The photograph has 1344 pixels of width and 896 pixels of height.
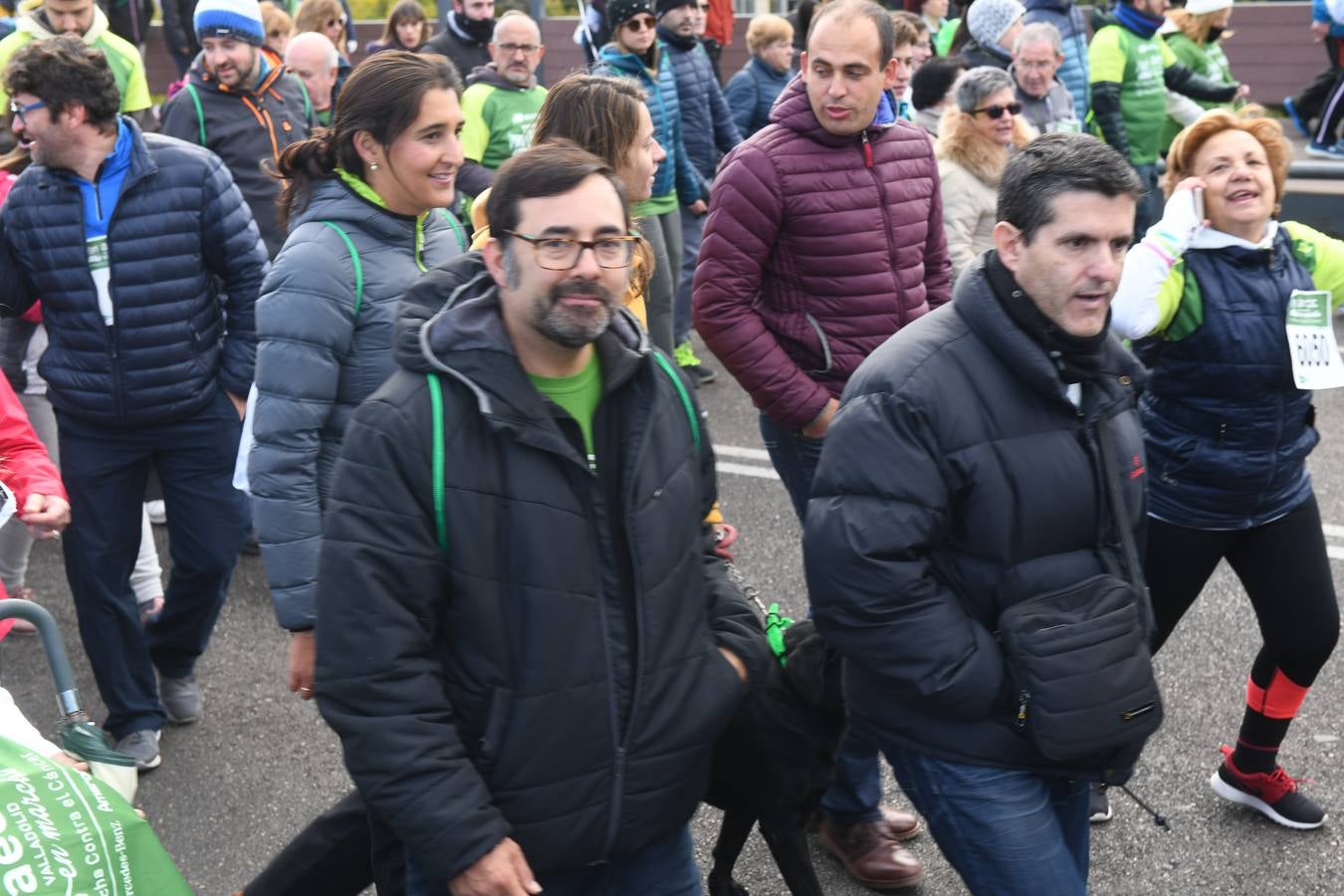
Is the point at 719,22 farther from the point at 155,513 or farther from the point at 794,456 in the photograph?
the point at 794,456

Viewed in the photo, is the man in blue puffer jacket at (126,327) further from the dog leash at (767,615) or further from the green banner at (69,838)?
the green banner at (69,838)

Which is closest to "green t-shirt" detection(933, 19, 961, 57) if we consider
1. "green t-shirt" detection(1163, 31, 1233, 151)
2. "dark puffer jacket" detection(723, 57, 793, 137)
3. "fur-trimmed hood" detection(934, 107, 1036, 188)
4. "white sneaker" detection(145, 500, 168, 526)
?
"green t-shirt" detection(1163, 31, 1233, 151)

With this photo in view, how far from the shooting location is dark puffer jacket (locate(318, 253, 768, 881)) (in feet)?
8.16

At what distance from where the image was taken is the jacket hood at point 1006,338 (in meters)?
2.78

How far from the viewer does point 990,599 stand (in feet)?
9.27

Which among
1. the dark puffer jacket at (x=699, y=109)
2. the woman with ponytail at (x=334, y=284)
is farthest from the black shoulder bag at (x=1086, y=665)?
the dark puffer jacket at (x=699, y=109)

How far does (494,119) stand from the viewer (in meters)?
7.57

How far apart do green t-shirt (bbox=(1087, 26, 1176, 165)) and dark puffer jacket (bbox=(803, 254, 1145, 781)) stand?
7323mm

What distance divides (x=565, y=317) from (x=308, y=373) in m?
0.99

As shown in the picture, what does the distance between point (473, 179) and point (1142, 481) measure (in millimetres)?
4755

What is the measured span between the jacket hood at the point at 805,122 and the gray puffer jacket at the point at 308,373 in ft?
4.45

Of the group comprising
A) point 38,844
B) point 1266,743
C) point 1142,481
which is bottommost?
point 1266,743

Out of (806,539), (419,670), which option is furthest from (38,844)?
(806,539)

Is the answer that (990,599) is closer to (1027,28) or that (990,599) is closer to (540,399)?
(540,399)
